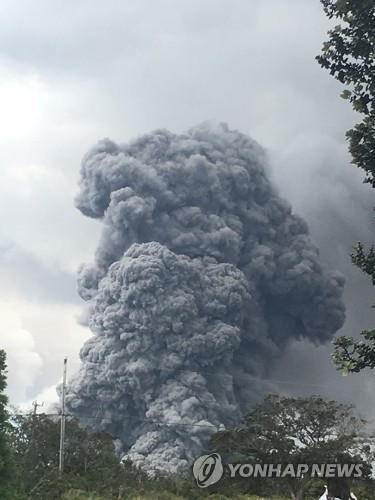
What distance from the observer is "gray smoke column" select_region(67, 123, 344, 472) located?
74125mm

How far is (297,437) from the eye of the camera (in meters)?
43.7

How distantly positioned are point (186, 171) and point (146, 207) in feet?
20.4

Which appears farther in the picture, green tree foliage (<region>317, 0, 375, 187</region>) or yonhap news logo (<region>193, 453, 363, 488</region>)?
yonhap news logo (<region>193, 453, 363, 488</region>)

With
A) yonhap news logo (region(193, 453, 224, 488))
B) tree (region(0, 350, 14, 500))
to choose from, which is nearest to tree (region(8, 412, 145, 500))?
yonhap news logo (region(193, 453, 224, 488))

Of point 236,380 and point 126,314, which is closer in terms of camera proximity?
point 126,314

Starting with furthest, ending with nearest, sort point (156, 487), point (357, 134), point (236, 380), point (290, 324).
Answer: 1. point (290, 324)
2. point (236, 380)
3. point (156, 487)
4. point (357, 134)

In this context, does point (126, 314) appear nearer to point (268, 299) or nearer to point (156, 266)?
point (156, 266)

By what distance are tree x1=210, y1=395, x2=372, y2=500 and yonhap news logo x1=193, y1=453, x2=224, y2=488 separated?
1497 millimetres

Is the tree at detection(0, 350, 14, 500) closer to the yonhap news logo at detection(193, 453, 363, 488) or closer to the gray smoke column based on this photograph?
the yonhap news logo at detection(193, 453, 363, 488)

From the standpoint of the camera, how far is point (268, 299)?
295ft

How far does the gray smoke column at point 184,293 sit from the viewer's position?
243ft

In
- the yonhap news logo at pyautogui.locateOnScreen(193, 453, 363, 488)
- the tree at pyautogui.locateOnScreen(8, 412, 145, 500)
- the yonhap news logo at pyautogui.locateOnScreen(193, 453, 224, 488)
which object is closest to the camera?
the tree at pyautogui.locateOnScreen(8, 412, 145, 500)

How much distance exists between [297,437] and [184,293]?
3235cm

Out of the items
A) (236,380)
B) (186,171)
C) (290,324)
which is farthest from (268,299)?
(186,171)
